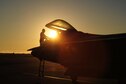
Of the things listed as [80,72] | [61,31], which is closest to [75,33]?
[61,31]

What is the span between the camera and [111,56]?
10.9 m

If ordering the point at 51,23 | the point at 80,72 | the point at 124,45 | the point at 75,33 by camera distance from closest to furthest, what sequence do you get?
the point at 124,45, the point at 80,72, the point at 75,33, the point at 51,23

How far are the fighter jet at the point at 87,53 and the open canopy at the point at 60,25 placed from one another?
0.16ft

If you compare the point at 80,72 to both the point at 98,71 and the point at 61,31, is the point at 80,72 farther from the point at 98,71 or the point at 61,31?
the point at 61,31

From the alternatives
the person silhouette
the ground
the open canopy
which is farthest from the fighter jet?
the ground

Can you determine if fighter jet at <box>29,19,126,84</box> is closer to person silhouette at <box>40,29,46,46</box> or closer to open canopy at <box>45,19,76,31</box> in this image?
open canopy at <box>45,19,76,31</box>

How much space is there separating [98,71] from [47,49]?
2.61 metres

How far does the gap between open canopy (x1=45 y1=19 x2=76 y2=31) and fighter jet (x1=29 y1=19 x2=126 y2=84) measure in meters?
0.05

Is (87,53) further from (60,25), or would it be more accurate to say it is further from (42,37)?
(42,37)

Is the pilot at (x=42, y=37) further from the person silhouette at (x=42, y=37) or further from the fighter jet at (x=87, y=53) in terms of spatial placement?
the fighter jet at (x=87, y=53)

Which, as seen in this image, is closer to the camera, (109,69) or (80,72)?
(109,69)

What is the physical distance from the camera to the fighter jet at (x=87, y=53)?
1078cm

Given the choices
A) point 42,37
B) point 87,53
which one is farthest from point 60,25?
point 87,53

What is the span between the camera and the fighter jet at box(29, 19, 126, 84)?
10781 mm
